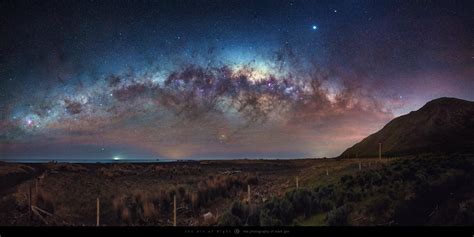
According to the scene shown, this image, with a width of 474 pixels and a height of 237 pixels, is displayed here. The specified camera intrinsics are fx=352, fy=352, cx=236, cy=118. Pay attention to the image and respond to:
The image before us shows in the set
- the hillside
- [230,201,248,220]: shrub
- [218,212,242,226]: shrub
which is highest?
the hillside

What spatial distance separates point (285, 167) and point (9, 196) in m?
6.24

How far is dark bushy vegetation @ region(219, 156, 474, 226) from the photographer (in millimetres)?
5816

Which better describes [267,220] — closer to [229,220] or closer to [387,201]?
[229,220]

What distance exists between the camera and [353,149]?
7.12 m

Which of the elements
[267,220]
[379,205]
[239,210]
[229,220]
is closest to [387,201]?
[379,205]

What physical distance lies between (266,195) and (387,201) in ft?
7.41

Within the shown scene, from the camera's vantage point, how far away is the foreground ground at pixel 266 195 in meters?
6.00

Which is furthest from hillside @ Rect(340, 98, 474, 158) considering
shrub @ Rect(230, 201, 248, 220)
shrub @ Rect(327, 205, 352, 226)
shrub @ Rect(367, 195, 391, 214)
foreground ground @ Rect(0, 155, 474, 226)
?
shrub @ Rect(230, 201, 248, 220)

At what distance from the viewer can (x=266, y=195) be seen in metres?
7.14

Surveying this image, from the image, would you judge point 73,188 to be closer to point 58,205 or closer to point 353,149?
point 58,205

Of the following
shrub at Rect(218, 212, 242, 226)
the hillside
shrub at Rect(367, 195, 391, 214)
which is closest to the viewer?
shrub at Rect(218, 212, 242, 226)

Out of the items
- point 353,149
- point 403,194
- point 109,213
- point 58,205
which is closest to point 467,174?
point 403,194

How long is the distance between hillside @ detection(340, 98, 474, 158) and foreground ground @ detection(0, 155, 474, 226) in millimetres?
291

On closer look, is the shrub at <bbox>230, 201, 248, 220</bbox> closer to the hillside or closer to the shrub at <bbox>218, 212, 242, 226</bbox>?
the shrub at <bbox>218, 212, 242, 226</bbox>
